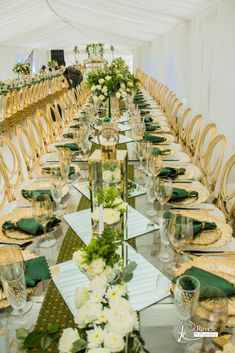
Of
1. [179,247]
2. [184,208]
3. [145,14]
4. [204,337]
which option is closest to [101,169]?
[184,208]

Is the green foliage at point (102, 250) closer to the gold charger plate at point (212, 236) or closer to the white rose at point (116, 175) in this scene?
the gold charger plate at point (212, 236)

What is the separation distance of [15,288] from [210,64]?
17.4 ft

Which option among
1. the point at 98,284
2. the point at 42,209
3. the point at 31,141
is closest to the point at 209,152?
the point at 31,141

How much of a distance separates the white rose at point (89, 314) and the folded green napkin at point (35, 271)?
54cm

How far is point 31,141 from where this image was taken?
11.7ft

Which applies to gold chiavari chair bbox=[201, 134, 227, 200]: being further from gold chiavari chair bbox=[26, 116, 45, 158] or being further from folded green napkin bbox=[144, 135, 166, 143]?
gold chiavari chair bbox=[26, 116, 45, 158]

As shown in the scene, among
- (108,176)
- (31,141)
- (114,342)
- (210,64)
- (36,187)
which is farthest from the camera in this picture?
(210,64)

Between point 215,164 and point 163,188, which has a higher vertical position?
point 163,188

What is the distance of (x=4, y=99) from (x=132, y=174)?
6.14 meters

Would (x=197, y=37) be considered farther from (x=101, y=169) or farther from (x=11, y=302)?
(x=11, y=302)

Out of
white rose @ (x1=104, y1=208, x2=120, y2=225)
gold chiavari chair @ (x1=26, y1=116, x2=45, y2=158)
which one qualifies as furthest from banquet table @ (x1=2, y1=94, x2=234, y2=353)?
gold chiavari chair @ (x1=26, y1=116, x2=45, y2=158)

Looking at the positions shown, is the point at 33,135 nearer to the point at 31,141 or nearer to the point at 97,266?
the point at 31,141

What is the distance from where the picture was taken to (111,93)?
433cm

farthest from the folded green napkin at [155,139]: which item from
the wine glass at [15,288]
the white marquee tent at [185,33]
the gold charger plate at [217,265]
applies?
the wine glass at [15,288]
